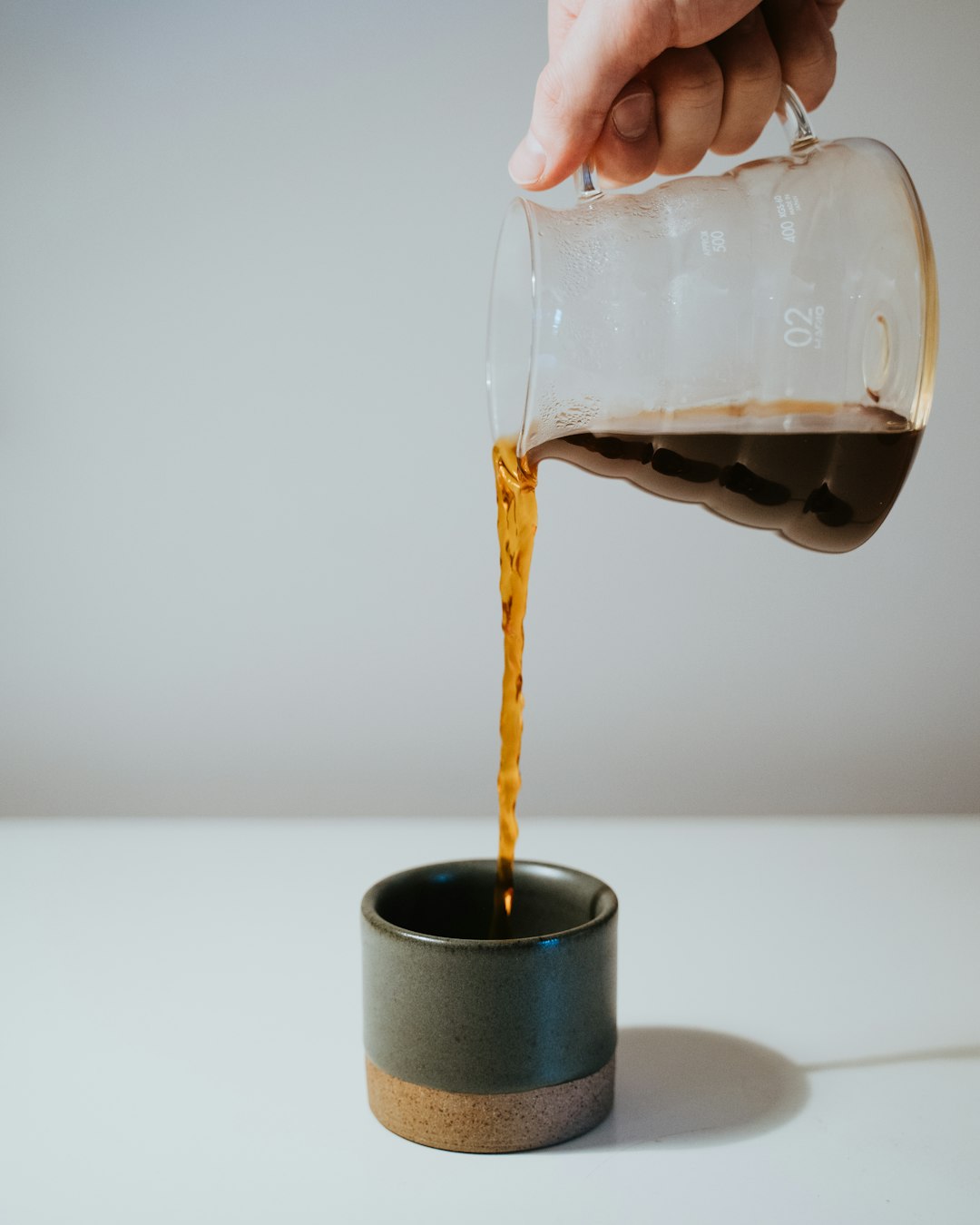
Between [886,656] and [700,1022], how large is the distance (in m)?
0.71

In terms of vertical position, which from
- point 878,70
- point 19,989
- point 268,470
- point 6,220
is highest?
point 878,70

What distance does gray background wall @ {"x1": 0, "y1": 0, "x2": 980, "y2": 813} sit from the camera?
1.36 meters

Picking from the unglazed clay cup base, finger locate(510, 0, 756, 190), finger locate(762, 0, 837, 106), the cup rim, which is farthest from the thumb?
the unglazed clay cup base

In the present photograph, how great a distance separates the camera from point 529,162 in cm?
81

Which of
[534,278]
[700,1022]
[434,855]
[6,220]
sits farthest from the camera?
[6,220]

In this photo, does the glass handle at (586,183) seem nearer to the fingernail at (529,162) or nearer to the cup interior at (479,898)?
the fingernail at (529,162)

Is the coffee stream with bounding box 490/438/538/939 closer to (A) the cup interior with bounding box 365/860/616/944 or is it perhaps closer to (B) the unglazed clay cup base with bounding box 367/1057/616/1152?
(A) the cup interior with bounding box 365/860/616/944

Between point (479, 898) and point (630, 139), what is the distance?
48 cm

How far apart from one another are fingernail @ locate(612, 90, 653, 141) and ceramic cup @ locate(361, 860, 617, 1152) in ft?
1.53

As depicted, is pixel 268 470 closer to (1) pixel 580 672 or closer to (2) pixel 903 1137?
(1) pixel 580 672

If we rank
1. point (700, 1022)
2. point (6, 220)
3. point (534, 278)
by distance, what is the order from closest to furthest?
point (534, 278) → point (700, 1022) → point (6, 220)

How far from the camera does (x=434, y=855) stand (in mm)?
1263

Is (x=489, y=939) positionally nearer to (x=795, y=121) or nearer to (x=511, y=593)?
(x=511, y=593)

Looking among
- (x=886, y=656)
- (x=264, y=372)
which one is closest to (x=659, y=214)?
(x=264, y=372)
